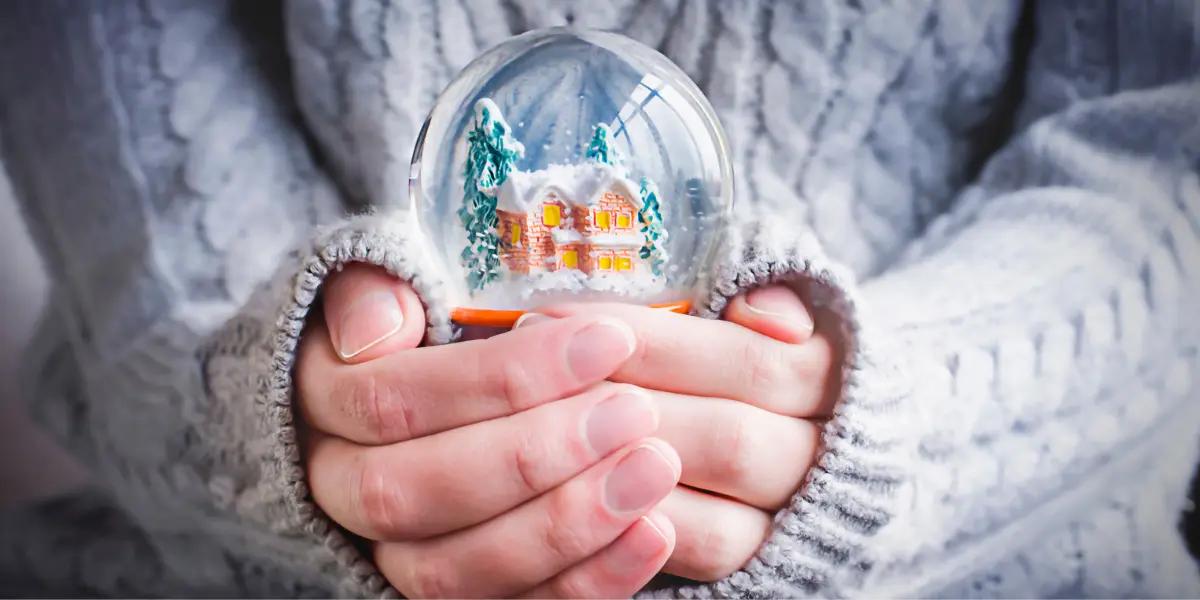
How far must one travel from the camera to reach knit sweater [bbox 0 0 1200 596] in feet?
1.38

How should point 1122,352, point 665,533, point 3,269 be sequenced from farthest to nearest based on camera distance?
1. point 3,269
2. point 1122,352
3. point 665,533

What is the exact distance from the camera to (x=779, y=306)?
0.33 meters

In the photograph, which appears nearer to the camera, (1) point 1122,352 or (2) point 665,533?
(2) point 665,533

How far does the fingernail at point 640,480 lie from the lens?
285 millimetres

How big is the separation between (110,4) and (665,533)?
430mm

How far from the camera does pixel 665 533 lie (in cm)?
30

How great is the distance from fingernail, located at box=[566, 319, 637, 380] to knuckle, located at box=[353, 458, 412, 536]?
0.08m

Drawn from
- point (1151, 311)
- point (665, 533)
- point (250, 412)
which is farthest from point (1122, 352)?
point (250, 412)

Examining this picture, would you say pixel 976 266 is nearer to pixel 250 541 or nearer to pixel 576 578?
pixel 576 578

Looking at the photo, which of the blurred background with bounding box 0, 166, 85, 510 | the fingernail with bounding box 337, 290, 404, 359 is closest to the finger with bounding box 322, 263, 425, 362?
the fingernail with bounding box 337, 290, 404, 359

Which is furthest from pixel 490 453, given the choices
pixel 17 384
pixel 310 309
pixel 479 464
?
pixel 17 384

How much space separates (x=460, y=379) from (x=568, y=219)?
0.23 ft

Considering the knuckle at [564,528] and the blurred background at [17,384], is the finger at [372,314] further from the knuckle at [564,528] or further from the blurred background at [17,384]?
the blurred background at [17,384]

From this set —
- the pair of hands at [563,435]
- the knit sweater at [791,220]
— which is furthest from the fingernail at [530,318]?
the knit sweater at [791,220]
